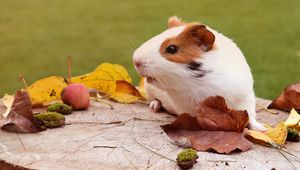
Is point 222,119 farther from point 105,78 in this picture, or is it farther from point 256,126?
point 105,78

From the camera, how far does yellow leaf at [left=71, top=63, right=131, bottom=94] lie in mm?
2972

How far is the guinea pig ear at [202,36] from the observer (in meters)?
2.32

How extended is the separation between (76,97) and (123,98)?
0.29m

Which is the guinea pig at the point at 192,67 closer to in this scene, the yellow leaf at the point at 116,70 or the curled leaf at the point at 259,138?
the curled leaf at the point at 259,138

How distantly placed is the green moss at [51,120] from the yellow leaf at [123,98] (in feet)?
1.59

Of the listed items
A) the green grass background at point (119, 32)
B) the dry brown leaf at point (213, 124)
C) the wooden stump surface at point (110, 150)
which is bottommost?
the green grass background at point (119, 32)

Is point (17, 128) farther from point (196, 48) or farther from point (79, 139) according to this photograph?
point (196, 48)

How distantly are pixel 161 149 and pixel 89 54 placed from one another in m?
3.97

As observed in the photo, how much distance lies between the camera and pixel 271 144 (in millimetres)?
2211

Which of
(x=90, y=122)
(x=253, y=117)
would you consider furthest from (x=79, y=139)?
(x=253, y=117)

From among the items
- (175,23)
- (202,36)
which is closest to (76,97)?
(175,23)

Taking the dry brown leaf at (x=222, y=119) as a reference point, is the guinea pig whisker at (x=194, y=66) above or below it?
above

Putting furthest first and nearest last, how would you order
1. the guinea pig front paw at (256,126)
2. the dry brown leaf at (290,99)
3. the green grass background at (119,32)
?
the green grass background at (119,32) < the dry brown leaf at (290,99) < the guinea pig front paw at (256,126)

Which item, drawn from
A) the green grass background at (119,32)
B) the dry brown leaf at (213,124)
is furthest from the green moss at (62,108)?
the green grass background at (119,32)
